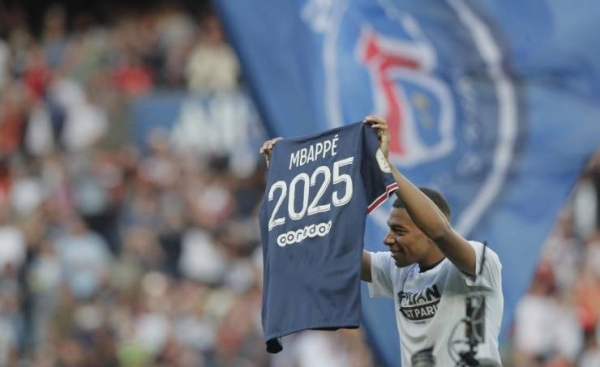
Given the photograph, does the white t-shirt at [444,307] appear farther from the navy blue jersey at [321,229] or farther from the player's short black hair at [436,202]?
the navy blue jersey at [321,229]

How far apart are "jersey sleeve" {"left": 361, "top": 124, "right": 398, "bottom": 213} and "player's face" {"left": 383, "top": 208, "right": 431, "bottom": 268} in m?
0.19

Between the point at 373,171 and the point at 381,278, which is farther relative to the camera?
the point at 381,278

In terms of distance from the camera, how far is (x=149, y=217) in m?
17.1

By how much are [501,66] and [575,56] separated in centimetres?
47

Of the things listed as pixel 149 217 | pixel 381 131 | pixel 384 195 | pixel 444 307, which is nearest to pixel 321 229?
pixel 384 195

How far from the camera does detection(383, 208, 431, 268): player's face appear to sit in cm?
705

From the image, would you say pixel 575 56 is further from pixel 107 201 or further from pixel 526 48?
pixel 107 201

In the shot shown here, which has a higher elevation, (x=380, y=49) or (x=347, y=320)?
(x=380, y=49)

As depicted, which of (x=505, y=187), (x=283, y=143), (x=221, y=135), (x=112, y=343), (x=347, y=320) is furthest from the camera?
(x=221, y=135)

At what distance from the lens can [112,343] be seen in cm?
1539

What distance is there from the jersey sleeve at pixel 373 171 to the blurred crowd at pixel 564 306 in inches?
327

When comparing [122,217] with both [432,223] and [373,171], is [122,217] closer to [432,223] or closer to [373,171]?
[373,171]

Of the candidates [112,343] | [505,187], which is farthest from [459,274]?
[112,343]

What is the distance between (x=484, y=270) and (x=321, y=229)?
2.29 ft
